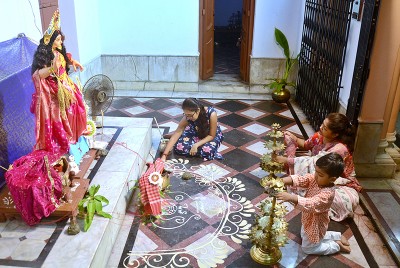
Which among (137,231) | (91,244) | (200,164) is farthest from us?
(200,164)

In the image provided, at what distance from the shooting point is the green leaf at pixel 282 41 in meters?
6.55

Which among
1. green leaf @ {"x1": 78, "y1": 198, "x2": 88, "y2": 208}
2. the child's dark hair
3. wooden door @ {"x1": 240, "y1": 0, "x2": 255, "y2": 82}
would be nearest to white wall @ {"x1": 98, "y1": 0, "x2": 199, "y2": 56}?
wooden door @ {"x1": 240, "y1": 0, "x2": 255, "y2": 82}

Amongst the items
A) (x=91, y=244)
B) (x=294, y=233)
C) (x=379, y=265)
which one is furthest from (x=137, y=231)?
(x=379, y=265)

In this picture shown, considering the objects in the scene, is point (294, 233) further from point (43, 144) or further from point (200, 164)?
point (43, 144)

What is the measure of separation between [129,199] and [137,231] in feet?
1.54

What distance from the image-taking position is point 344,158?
11.5 ft

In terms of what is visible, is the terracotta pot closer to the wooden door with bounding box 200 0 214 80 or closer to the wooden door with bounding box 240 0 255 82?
the wooden door with bounding box 240 0 255 82

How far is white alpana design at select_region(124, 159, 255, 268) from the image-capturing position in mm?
2990

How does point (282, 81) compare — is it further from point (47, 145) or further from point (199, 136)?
point (47, 145)

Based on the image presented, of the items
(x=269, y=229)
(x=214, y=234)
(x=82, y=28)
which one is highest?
(x=82, y=28)

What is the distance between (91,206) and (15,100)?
1199 mm

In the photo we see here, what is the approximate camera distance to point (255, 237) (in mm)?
2887

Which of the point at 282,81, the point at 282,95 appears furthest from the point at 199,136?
the point at 282,81

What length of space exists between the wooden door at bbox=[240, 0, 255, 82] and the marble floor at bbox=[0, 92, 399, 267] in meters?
2.81
